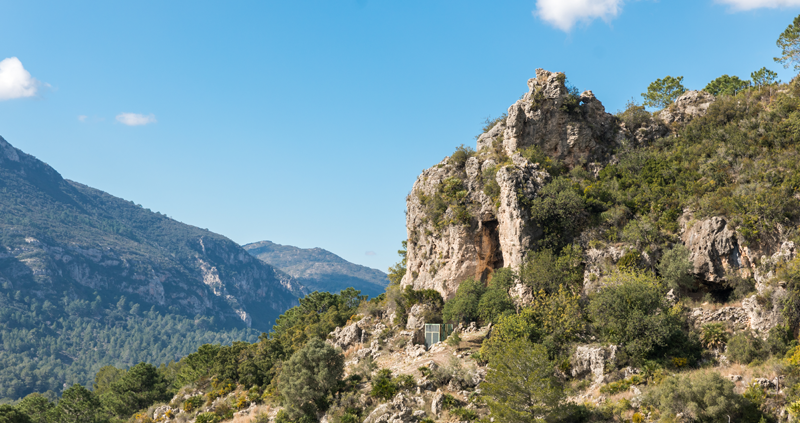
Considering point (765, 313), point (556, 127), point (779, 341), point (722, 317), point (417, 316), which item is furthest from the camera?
point (556, 127)

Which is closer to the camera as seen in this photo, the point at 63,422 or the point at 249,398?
the point at 249,398

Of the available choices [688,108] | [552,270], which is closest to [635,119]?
[688,108]

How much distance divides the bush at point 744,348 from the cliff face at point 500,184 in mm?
17249

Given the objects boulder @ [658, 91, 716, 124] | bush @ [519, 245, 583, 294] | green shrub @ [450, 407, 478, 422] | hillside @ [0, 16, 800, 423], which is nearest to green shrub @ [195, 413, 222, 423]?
hillside @ [0, 16, 800, 423]

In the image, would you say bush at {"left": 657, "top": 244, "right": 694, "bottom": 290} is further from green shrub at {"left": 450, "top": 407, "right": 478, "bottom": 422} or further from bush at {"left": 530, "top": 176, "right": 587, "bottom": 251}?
green shrub at {"left": 450, "top": 407, "right": 478, "bottom": 422}

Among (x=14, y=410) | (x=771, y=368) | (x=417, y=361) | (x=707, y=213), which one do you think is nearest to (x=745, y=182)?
(x=707, y=213)

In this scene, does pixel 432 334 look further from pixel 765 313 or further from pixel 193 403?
pixel 193 403

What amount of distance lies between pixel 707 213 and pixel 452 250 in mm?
21865

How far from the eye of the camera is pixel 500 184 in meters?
50.5

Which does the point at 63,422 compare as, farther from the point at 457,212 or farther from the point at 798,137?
the point at 798,137

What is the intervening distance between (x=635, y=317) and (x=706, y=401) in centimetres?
834

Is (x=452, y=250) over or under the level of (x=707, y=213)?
under

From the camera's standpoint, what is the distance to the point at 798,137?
141 ft

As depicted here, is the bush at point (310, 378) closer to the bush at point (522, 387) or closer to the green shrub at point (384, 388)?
the green shrub at point (384, 388)
